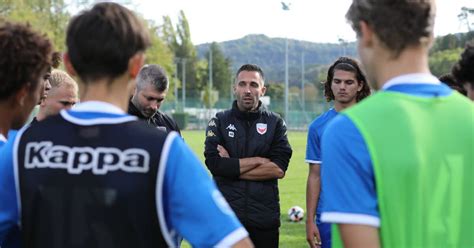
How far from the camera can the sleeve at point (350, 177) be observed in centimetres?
252

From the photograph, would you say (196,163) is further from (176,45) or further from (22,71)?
(176,45)

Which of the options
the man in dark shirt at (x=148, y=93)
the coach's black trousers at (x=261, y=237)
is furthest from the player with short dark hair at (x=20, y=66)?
the coach's black trousers at (x=261, y=237)

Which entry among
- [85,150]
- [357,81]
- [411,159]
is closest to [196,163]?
[85,150]

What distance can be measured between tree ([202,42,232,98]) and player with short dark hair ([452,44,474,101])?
11433 centimetres

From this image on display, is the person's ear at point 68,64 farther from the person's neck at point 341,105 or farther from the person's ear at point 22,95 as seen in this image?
the person's neck at point 341,105

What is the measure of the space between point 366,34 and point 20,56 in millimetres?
1348

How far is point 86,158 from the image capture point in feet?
8.27

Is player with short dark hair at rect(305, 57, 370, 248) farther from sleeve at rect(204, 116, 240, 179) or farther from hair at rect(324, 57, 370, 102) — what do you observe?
sleeve at rect(204, 116, 240, 179)

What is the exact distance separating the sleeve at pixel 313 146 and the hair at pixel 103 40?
405cm

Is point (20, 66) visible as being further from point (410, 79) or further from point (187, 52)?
point (187, 52)

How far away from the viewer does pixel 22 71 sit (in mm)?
2881

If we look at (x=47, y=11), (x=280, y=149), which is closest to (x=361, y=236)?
(x=280, y=149)

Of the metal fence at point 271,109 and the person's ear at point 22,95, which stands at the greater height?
the person's ear at point 22,95

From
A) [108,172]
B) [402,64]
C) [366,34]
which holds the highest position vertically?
[366,34]
